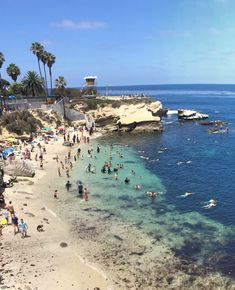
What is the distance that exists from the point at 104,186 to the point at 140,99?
59.2m

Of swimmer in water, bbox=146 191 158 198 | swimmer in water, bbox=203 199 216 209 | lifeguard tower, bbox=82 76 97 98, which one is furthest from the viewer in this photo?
lifeguard tower, bbox=82 76 97 98

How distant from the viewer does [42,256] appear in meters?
26.3

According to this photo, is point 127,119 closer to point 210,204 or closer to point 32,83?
point 32,83

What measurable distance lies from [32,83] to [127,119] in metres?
27.8

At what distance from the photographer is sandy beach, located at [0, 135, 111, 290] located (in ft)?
76.0

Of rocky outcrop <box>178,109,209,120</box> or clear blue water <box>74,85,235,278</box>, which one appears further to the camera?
rocky outcrop <box>178,109,209,120</box>

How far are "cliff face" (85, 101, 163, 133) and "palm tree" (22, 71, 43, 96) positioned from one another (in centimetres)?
1651

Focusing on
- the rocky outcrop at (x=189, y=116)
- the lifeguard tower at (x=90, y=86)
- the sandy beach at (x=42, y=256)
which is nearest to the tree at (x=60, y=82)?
the lifeguard tower at (x=90, y=86)

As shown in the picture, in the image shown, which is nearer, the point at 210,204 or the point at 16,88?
the point at 210,204

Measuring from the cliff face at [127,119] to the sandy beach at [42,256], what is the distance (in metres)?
45.4

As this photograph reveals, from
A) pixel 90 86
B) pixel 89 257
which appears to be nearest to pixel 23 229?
pixel 89 257

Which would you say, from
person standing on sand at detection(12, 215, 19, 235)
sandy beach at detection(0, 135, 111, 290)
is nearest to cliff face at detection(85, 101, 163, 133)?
sandy beach at detection(0, 135, 111, 290)

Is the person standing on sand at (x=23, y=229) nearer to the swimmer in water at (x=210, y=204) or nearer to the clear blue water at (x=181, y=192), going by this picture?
the clear blue water at (x=181, y=192)

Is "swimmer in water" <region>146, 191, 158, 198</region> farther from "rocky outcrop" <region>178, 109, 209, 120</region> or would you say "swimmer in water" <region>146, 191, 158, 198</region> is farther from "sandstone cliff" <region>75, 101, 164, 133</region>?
"rocky outcrop" <region>178, 109, 209, 120</region>
